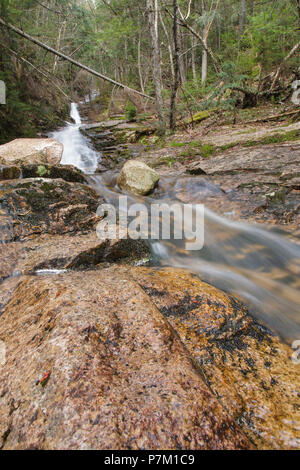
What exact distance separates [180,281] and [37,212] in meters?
2.49

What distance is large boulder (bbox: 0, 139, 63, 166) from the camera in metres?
5.57

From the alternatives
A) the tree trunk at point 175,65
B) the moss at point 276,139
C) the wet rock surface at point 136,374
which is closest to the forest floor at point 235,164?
the moss at point 276,139

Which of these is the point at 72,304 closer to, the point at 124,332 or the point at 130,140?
the point at 124,332

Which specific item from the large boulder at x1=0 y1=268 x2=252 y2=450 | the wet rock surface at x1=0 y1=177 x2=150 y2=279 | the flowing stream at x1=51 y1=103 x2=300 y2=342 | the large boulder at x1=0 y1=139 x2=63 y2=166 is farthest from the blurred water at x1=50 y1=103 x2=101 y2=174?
the large boulder at x1=0 y1=268 x2=252 y2=450

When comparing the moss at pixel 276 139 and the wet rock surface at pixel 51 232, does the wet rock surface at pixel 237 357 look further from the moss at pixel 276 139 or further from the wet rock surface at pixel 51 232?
the moss at pixel 276 139

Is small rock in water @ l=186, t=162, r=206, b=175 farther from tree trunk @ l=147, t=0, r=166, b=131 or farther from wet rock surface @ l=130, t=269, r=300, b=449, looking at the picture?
tree trunk @ l=147, t=0, r=166, b=131

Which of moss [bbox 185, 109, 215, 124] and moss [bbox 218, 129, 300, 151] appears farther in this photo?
moss [bbox 185, 109, 215, 124]

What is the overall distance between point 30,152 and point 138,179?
9.56ft

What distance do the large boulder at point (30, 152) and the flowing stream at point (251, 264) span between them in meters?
4.10

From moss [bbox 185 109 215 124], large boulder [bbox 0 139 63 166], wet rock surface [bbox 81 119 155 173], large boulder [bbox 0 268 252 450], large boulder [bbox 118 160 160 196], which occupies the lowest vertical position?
large boulder [bbox 0 268 252 450]

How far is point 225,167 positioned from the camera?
583 cm

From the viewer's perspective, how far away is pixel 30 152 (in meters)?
5.92

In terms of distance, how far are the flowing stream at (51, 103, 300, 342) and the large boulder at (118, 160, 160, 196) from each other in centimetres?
170
